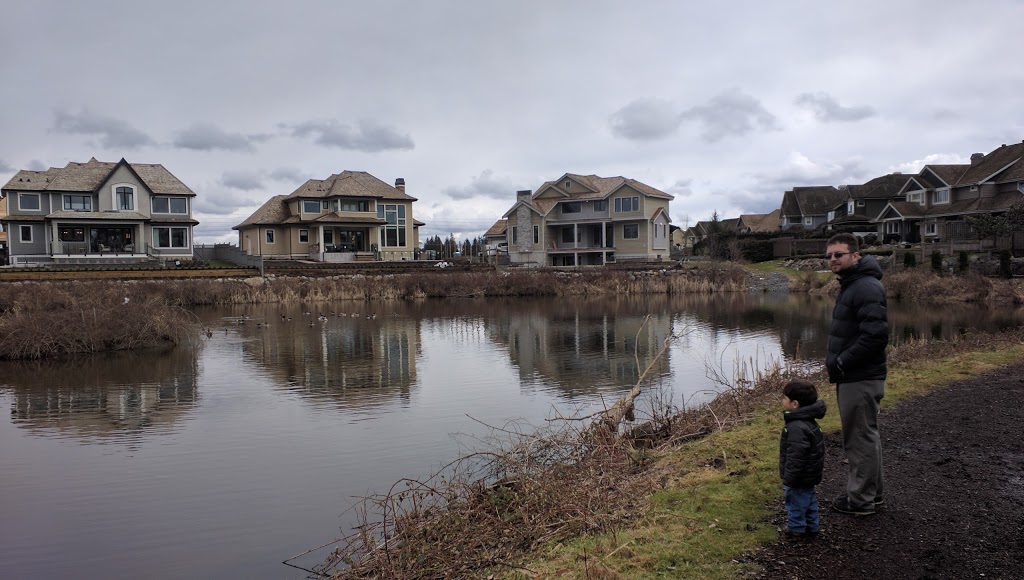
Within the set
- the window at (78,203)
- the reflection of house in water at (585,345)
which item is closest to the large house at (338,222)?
the window at (78,203)

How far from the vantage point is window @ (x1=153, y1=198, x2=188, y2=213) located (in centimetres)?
5575

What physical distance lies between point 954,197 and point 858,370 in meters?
66.3

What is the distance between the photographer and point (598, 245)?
66.8 metres

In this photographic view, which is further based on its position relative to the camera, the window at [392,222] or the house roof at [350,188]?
the window at [392,222]

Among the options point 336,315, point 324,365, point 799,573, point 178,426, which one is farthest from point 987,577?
point 336,315

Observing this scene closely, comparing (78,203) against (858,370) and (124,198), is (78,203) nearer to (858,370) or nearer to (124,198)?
(124,198)

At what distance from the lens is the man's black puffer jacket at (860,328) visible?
5676 millimetres

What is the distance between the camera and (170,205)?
2208 inches

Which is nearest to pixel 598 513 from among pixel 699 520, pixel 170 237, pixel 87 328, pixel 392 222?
pixel 699 520

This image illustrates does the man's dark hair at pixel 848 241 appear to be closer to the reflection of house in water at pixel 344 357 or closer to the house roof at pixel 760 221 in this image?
the reflection of house in water at pixel 344 357

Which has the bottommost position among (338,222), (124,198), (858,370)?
(858,370)

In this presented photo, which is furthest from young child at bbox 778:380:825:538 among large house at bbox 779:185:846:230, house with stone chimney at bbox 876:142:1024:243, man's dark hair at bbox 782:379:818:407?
large house at bbox 779:185:846:230

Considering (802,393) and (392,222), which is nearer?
(802,393)

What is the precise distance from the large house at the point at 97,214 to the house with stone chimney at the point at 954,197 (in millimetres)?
61262
